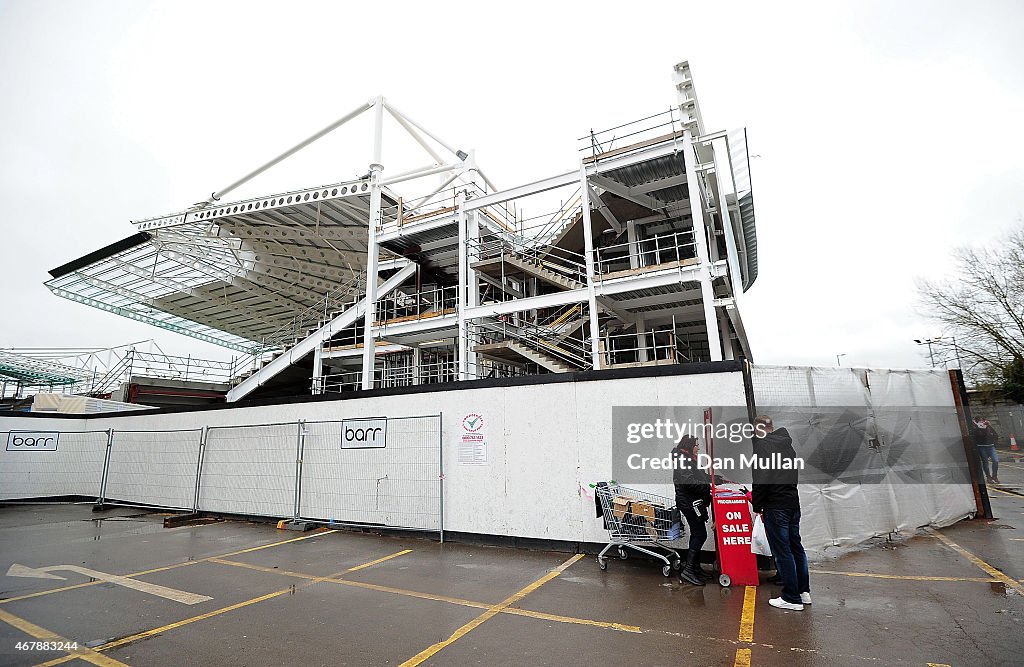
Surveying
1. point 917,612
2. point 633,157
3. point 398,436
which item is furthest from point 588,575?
point 633,157

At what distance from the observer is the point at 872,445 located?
7.45 meters

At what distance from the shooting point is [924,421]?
835cm

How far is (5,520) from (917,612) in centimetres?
1744

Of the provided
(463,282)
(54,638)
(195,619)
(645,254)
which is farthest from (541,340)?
(54,638)

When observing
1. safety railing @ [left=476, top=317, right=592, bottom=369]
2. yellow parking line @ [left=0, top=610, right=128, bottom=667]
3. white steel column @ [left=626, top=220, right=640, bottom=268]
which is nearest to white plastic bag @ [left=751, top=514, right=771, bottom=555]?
yellow parking line @ [left=0, top=610, right=128, bottom=667]

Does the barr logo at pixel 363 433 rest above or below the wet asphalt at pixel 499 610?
above

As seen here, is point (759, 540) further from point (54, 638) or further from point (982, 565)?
point (54, 638)

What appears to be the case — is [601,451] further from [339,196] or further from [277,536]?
[339,196]

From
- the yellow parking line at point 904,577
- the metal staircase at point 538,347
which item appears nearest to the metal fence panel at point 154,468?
the metal staircase at point 538,347

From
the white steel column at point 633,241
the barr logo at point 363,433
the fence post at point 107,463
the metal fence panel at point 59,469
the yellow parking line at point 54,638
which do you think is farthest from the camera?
the white steel column at point 633,241

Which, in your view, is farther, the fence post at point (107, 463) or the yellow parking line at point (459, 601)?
the fence post at point (107, 463)

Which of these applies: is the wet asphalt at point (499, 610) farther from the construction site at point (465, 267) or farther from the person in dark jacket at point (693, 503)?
the construction site at point (465, 267)

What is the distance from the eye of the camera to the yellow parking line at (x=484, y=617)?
13.1 feet

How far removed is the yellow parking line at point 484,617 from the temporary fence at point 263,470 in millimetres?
2826
